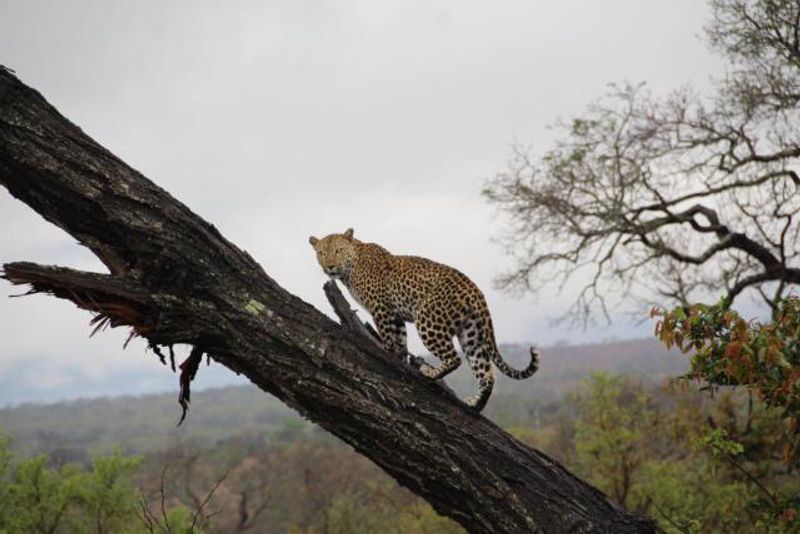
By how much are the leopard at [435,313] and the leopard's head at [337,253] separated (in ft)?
0.85

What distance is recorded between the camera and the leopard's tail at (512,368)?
655 centimetres

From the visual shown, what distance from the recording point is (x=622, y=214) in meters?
17.0

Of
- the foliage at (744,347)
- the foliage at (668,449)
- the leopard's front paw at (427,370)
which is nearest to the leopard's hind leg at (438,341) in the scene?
the leopard's front paw at (427,370)

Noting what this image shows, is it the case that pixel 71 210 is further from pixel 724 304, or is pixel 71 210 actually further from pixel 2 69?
pixel 724 304

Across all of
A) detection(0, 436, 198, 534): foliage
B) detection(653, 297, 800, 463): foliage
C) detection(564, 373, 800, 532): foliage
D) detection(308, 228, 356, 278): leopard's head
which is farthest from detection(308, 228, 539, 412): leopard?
detection(0, 436, 198, 534): foliage

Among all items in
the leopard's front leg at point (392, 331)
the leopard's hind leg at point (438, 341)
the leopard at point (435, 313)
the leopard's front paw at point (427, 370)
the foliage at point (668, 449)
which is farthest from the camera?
the foliage at point (668, 449)

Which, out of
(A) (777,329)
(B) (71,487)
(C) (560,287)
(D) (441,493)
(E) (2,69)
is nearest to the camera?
(E) (2,69)

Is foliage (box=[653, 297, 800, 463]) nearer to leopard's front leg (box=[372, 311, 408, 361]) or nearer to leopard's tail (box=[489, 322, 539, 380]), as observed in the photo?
leopard's tail (box=[489, 322, 539, 380])

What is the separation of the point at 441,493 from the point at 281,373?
4.19ft

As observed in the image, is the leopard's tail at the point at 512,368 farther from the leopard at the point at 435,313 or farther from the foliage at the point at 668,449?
the foliage at the point at 668,449

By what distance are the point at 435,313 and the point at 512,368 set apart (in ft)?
2.80

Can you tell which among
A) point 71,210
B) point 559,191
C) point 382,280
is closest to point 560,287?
point 559,191

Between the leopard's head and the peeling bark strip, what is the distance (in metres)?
2.94

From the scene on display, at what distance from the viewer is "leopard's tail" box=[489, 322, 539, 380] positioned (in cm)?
655
